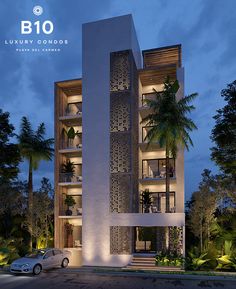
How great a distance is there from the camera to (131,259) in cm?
2119

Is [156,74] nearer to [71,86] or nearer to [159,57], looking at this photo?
[159,57]

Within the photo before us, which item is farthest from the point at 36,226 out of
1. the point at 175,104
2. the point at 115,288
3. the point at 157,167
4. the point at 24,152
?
the point at 175,104

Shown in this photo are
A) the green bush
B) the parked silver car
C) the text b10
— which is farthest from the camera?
the text b10

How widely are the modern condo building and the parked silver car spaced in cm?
252

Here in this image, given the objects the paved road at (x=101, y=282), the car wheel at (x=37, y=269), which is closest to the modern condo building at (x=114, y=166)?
the paved road at (x=101, y=282)

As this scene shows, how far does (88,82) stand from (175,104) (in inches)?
268

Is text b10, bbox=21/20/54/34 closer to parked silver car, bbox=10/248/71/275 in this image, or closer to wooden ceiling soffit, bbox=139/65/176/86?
wooden ceiling soffit, bbox=139/65/176/86

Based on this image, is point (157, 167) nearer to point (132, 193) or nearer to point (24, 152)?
point (132, 193)

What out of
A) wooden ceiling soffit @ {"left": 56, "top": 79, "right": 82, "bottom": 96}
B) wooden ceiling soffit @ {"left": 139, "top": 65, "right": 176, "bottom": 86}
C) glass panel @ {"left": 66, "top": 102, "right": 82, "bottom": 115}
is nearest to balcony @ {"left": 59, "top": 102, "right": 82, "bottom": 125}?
glass panel @ {"left": 66, "top": 102, "right": 82, "bottom": 115}

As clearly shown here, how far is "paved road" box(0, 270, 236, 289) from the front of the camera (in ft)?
49.1

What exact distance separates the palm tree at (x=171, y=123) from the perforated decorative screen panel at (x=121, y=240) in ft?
10.3

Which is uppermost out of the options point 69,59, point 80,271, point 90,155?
point 69,59

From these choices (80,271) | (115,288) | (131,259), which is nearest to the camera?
(115,288)

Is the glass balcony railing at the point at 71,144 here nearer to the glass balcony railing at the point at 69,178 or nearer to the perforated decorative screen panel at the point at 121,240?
the glass balcony railing at the point at 69,178
